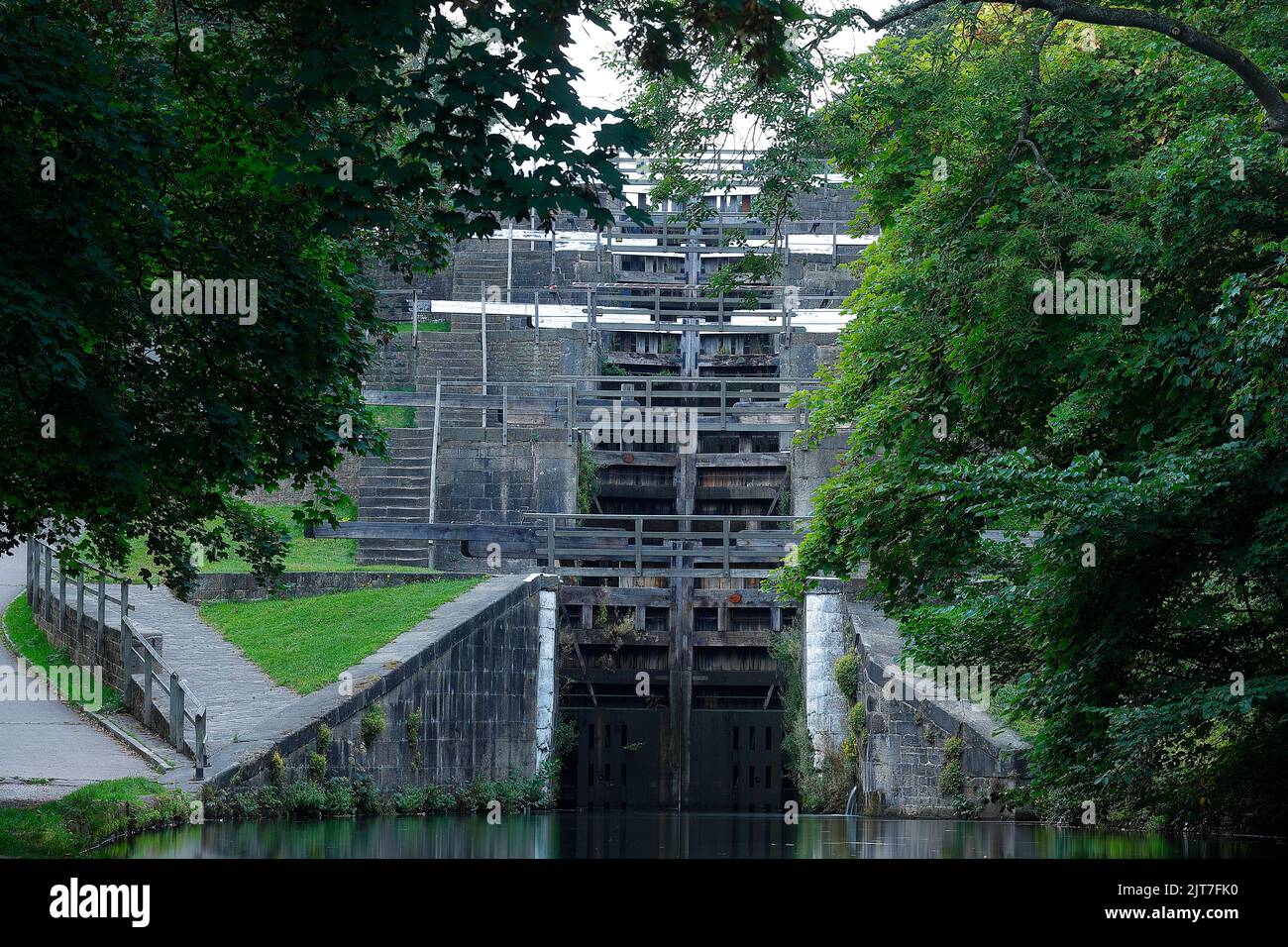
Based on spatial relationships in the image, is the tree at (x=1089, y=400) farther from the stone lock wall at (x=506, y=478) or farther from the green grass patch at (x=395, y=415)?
the green grass patch at (x=395, y=415)

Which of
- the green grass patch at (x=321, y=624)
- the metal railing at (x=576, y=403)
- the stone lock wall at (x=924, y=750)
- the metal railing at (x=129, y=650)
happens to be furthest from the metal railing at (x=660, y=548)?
the metal railing at (x=129, y=650)

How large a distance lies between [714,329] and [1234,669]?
2099 cm

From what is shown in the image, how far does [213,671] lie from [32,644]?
351 cm

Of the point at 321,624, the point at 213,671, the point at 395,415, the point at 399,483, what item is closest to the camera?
the point at 213,671

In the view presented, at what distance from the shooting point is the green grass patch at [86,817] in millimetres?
9195

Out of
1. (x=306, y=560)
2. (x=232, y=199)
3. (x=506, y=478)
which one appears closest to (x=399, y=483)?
(x=506, y=478)

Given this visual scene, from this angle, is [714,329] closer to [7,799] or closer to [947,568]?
[947,568]

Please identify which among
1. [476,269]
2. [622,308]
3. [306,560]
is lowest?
[306,560]

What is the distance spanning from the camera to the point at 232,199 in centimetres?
1008

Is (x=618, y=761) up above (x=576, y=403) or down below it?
below

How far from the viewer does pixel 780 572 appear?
14336 millimetres

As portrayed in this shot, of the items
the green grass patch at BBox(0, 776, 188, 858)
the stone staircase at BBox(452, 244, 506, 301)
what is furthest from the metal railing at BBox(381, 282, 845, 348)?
the green grass patch at BBox(0, 776, 188, 858)

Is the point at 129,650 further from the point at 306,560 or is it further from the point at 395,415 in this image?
the point at 395,415

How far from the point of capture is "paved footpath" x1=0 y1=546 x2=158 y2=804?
38.1ft
